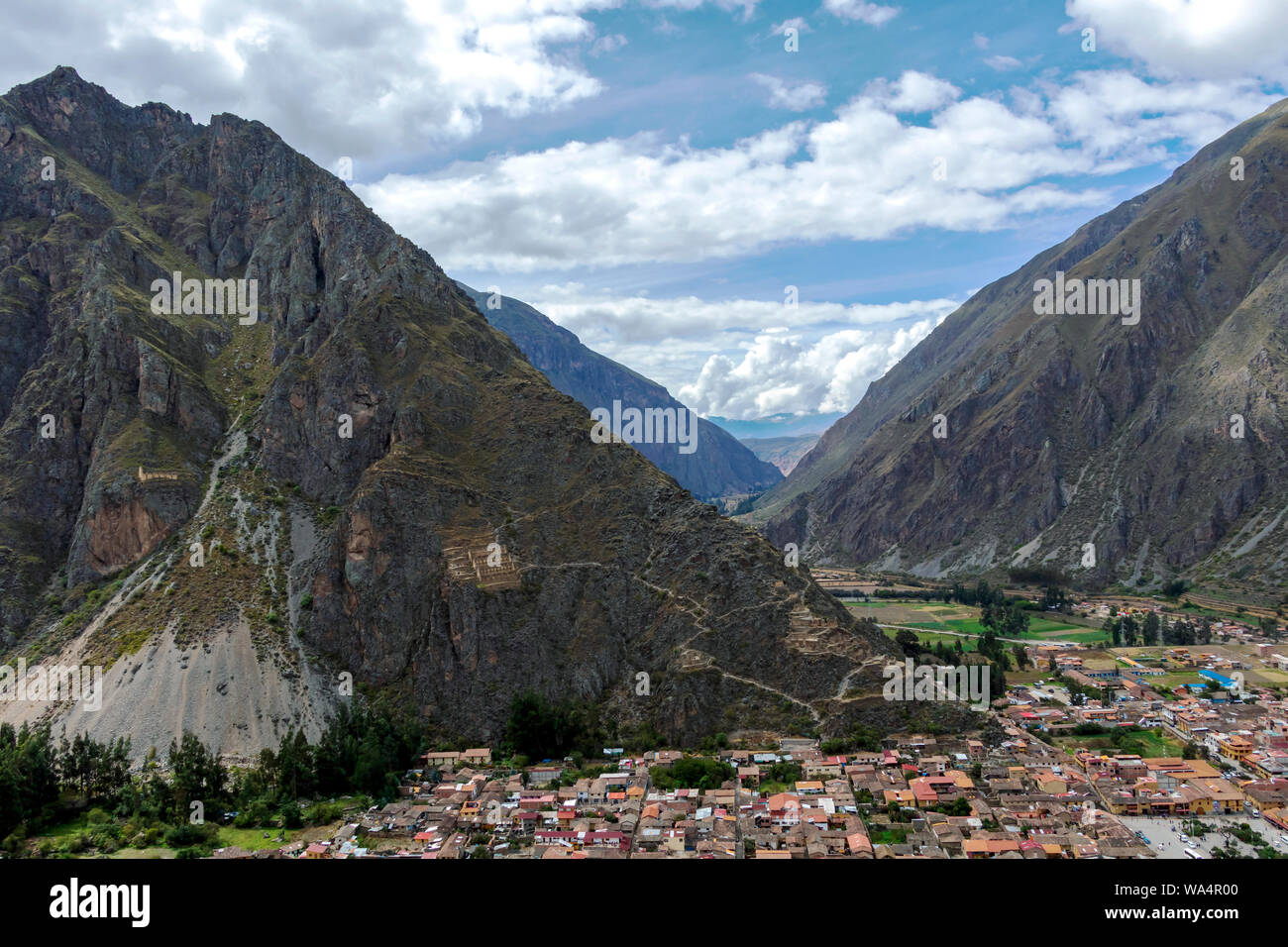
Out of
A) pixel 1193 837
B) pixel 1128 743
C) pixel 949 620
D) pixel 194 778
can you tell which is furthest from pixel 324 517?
pixel 949 620

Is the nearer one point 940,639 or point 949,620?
point 940,639

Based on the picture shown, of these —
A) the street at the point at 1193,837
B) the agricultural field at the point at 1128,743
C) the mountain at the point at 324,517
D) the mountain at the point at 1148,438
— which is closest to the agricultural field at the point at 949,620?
the mountain at the point at 1148,438

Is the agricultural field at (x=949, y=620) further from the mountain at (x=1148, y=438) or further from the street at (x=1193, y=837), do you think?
the street at (x=1193, y=837)

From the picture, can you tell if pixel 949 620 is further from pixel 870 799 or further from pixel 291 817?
pixel 291 817

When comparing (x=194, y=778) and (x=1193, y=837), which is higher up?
(x=194, y=778)

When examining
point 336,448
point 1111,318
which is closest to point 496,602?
point 336,448

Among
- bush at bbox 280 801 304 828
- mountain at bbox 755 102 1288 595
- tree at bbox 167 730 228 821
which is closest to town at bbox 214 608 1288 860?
bush at bbox 280 801 304 828
